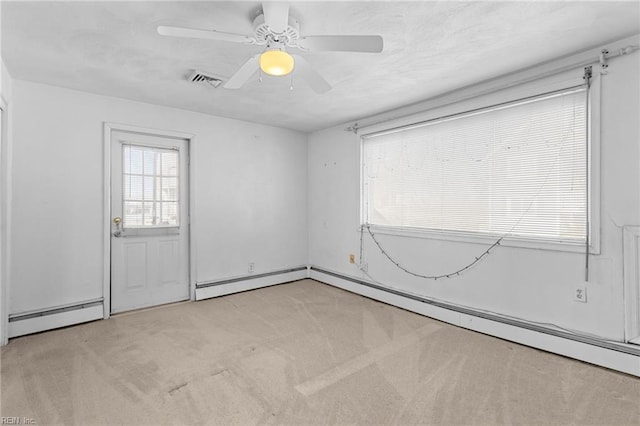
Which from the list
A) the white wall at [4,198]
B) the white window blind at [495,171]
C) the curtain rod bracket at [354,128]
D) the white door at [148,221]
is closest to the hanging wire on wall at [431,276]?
the white window blind at [495,171]

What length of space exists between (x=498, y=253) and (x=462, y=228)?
428 mm

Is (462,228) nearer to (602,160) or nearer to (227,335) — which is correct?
(602,160)

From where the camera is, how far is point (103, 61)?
2602mm

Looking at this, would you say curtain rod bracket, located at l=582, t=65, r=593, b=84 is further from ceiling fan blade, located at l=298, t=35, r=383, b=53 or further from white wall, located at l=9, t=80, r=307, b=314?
white wall, located at l=9, t=80, r=307, b=314

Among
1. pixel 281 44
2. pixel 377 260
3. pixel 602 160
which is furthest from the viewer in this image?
pixel 377 260

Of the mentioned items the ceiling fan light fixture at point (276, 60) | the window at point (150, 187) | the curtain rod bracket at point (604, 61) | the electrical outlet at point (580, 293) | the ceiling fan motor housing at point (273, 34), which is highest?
the curtain rod bracket at point (604, 61)

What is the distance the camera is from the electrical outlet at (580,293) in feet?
8.21

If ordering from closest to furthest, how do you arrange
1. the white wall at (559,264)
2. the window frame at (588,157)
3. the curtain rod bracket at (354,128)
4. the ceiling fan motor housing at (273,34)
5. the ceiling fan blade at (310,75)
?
the ceiling fan motor housing at (273,34) < the ceiling fan blade at (310,75) < the white wall at (559,264) < the window frame at (588,157) < the curtain rod bracket at (354,128)

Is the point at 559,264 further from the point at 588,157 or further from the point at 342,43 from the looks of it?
A: the point at 342,43

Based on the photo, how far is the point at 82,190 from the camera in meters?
3.34

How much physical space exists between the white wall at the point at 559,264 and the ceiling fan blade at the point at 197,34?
2715 millimetres

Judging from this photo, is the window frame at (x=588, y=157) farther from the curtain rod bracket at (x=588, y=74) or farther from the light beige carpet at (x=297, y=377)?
the light beige carpet at (x=297, y=377)

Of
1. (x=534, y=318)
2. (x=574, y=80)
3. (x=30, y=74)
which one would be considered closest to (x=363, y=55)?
(x=574, y=80)

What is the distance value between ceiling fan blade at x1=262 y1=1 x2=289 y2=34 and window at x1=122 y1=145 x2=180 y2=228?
2772 mm
